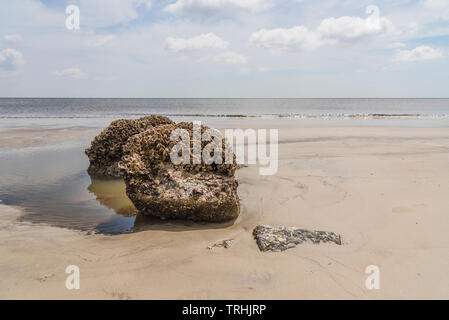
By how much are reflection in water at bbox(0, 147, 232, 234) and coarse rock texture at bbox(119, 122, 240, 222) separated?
214 mm

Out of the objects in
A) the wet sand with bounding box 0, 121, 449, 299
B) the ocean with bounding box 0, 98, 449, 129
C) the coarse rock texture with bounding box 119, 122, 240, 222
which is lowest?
the wet sand with bounding box 0, 121, 449, 299

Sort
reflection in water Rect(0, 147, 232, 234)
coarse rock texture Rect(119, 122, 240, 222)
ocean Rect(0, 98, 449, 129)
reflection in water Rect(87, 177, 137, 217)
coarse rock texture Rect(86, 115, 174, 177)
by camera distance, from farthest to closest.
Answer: ocean Rect(0, 98, 449, 129), coarse rock texture Rect(86, 115, 174, 177), reflection in water Rect(87, 177, 137, 217), reflection in water Rect(0, 147, 232, 234), coarse rock texture Rect(119, 122, 240, 222)

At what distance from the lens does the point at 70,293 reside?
8.98ft

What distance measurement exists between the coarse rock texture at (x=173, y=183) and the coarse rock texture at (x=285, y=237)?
0.81 m

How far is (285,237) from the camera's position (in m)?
3.71

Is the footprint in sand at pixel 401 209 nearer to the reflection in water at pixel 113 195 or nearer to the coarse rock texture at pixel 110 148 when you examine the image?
the reflection in water at pixel 113 195

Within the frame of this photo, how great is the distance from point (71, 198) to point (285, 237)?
14.7 ft

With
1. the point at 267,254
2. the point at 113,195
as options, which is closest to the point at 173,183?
the point at 267,254

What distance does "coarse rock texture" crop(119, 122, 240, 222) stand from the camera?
14.2 ft

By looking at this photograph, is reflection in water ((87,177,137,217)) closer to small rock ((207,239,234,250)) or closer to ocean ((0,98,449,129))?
small rock ((207,239,234,250))

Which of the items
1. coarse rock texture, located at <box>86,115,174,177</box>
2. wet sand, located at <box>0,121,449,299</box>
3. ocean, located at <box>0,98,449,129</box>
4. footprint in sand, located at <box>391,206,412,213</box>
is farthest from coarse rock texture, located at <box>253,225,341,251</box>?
ocean, located at <box>0,98,449,129</box>

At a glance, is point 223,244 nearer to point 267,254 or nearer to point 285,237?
point 267,254
